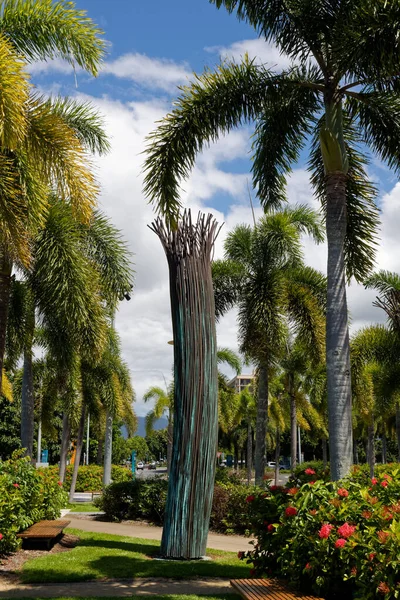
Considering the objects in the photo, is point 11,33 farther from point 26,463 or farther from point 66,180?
point 26,463

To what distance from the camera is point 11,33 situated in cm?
933

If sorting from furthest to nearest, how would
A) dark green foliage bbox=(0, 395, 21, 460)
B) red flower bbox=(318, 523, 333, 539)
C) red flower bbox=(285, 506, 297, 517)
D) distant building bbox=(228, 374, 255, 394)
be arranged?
dark green foliage bbox=(0, 395, 21, 460), distant building bbox=(228, 374, 255, 394), red flower bbox=(285, 506, 297, 517), red flower bbox=(318, 523, 333, 539)

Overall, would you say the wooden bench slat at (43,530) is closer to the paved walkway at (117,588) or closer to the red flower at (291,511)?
the paved walkway at (117,588)

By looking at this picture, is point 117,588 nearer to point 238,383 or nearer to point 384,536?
point 384,536

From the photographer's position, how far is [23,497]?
1044 centimetres

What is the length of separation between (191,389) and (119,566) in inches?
111

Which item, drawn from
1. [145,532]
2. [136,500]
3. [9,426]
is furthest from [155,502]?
[9,426]

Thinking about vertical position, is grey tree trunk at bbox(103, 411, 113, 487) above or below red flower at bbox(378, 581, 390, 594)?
above

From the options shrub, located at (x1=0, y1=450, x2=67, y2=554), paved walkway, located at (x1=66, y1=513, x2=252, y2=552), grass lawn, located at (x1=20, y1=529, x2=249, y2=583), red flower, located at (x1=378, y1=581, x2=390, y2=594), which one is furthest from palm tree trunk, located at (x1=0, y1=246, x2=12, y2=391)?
red flower, located at (x1=378, y1=581, x2=390, y2=594)

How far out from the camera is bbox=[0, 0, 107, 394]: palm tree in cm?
688

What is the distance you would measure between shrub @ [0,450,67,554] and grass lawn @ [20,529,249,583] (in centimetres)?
57

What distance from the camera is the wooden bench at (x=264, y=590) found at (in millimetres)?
5598

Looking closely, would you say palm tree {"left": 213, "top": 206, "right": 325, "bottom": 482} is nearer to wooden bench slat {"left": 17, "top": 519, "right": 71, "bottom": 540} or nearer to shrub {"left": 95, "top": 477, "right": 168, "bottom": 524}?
shrub {"left": 95, "top": 477, "right": 168, "bottom": 524}

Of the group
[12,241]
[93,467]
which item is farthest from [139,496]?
[93,467]
